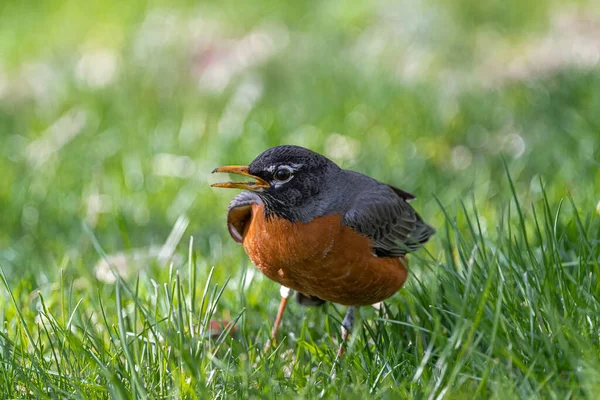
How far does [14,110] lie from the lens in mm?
7664

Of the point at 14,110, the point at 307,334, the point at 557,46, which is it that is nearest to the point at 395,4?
the point at 557,46

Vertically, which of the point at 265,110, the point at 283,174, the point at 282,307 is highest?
the point at 265,110

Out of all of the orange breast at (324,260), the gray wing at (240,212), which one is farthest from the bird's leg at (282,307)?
the gray wing at (240,212)

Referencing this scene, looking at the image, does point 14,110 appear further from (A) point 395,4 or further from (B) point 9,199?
(A) point 395,4

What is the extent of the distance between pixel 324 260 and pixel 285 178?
0.41m

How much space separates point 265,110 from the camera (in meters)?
6.72

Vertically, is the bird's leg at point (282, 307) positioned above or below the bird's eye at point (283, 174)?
below

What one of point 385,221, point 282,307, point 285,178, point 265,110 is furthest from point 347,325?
point 265,110

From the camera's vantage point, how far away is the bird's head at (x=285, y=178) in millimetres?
3314

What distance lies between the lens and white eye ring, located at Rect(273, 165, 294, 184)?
11.0 feet

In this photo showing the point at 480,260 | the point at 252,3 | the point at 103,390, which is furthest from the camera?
the point at 252,3

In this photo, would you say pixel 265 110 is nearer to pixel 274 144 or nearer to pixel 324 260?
pixel 274 144

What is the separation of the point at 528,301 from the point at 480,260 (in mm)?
577

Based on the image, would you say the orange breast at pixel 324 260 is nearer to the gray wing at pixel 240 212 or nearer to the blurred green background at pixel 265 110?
the gray wing at pixel 240 212
